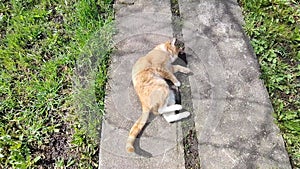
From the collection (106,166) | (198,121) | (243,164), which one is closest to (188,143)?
(198,121)

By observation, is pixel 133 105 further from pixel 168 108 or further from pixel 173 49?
pixel 173 49

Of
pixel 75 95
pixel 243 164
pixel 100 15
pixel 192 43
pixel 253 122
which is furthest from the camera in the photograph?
pixel 100 15

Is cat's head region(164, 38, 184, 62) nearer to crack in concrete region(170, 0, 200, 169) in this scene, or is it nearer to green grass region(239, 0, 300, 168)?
crack in concrete region(170, 0, 200, 169)

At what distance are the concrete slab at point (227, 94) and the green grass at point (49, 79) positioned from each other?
704 mm

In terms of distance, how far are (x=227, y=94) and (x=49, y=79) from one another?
1.36m

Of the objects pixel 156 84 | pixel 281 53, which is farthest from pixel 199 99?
pixel 281 53

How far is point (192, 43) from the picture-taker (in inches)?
108

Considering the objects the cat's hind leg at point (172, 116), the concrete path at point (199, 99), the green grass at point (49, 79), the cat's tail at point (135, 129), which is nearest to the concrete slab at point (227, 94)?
the concrete path at point (199, 99)

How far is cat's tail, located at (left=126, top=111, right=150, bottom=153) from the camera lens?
2.18 m

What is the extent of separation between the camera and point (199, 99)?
7.98 ft

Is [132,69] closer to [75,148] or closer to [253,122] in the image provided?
[75,148]

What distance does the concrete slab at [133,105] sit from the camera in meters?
2.20

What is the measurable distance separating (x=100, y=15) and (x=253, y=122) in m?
1.59

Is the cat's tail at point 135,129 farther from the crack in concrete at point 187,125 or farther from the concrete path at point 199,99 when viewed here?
the crack in concrete at point 187,125
